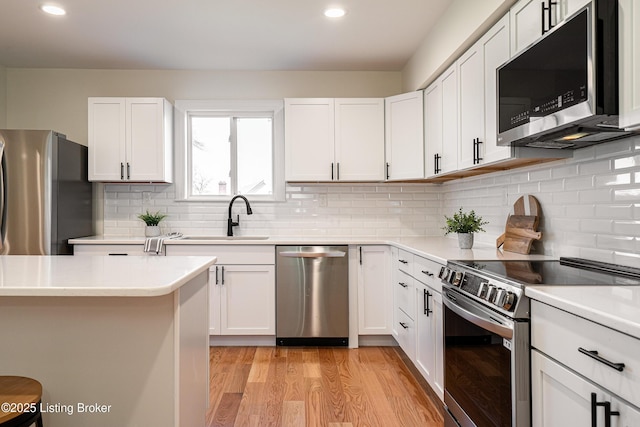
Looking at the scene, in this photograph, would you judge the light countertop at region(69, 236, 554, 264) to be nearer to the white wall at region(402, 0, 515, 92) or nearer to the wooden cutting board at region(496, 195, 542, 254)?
the wooden cutting board at region(496, 195, 542, 254)

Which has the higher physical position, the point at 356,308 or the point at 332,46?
the point at 332,46

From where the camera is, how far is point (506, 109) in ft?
6.44

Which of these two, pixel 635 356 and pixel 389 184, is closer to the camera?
pixel 635 356

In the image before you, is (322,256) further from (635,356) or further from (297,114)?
(635,356)

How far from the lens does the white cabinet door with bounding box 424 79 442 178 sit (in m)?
3.11

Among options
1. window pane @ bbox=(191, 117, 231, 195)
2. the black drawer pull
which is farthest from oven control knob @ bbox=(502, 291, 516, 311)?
window pane @ bbox=(191, 117, 231, 195)

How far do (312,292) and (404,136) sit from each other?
158cm

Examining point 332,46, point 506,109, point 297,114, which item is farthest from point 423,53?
point 506,109

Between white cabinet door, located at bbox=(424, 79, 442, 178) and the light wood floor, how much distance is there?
1.57 meters

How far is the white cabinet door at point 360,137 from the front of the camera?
375cm

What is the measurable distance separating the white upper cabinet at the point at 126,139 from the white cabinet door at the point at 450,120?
2459 mm

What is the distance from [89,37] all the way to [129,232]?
5.79ft

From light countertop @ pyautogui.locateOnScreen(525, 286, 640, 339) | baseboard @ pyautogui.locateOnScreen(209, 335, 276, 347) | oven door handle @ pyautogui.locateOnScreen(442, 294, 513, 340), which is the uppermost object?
light countertop @ pyautogui.locateOnScreen(525, 286, 640, 339)

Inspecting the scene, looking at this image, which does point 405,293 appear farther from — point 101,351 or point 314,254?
point 101,351
